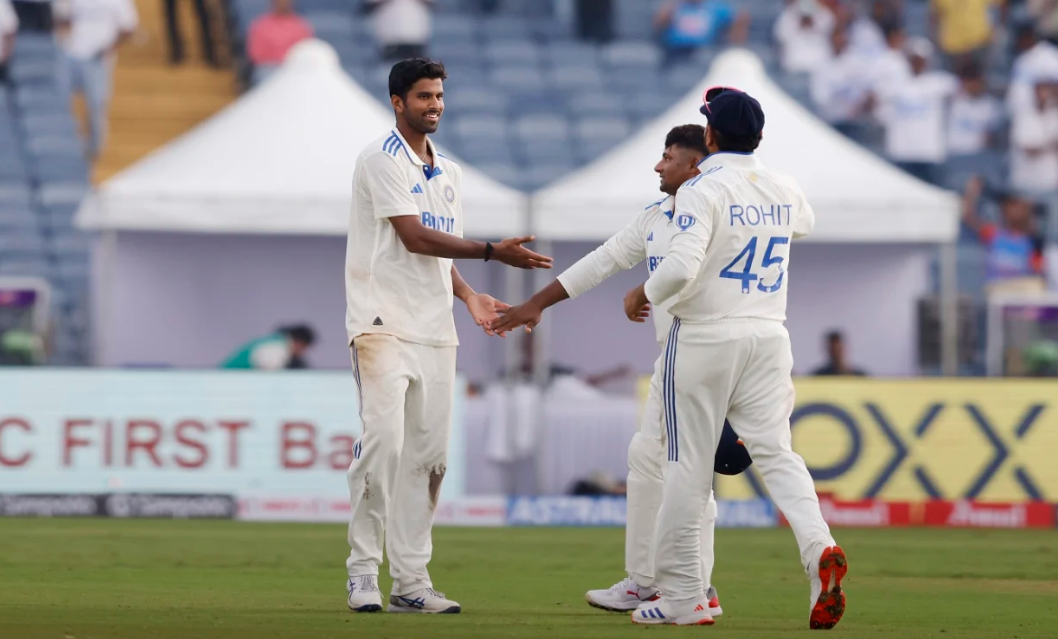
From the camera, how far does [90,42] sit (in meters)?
22.8

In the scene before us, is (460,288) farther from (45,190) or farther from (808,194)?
(45,190)

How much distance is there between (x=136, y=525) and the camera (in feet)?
45.6

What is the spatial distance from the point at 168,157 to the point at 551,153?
6.48m

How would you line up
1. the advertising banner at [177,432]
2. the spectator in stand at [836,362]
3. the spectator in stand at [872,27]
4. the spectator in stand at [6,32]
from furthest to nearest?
1. the spectator in stand at [872,27]
2. the spectator in stand at [6,32]
3. the spectator in stand at [836,362]
4. the advertising banner at [177,432]

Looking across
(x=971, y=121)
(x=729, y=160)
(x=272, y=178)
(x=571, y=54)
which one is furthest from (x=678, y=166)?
(x=571, y=54)

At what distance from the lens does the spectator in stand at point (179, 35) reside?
2528cm

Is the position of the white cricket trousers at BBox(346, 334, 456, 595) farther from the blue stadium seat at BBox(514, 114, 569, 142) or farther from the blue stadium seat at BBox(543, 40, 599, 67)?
the blue stadium seat at BBox(543, 40, 599, 67)

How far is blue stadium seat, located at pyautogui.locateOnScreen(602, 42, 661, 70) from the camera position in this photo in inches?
984

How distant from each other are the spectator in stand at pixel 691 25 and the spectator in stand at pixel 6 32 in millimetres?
8430

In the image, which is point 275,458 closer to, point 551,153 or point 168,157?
point 168,157

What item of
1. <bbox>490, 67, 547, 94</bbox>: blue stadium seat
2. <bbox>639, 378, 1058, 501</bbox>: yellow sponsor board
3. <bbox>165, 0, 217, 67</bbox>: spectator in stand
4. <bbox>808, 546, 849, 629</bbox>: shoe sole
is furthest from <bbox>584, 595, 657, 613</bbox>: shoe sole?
<bbox>165, 0, 217, 67</bbox>: spectator in stand

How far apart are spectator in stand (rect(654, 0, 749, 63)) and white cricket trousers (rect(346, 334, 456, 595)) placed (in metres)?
17.3

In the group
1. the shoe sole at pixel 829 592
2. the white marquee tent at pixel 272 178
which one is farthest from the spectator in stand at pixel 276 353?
the shoe sole at pixel 829 592

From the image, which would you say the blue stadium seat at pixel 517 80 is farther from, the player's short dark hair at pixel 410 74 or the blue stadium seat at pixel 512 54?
the player's short dark hair at pixel 410 74
